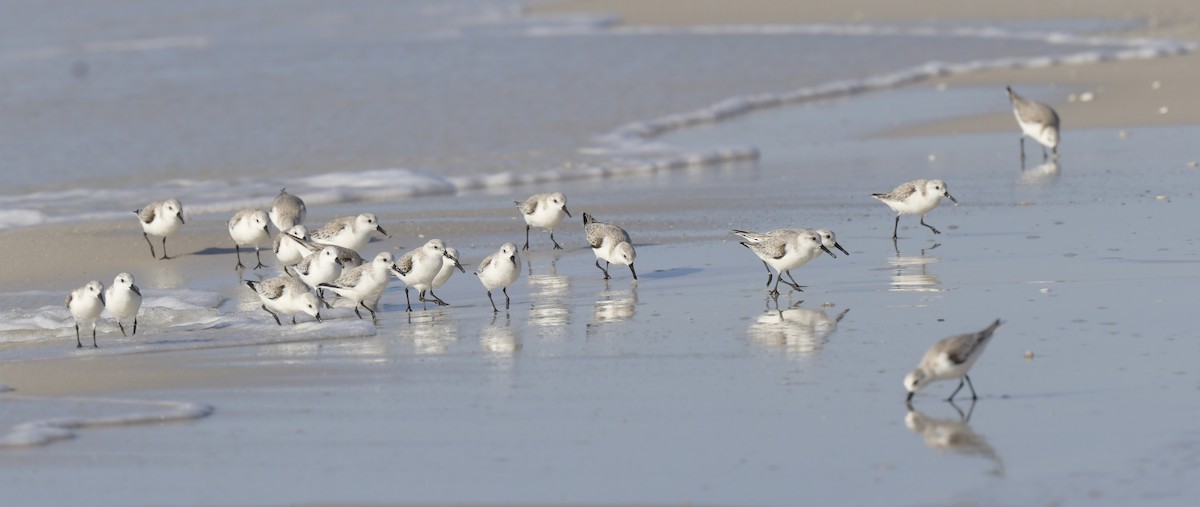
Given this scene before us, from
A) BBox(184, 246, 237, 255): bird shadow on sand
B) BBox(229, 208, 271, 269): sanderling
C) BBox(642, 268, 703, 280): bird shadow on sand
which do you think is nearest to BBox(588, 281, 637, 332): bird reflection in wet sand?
BBox(642, 268, 703, 280): bird shadow on sand

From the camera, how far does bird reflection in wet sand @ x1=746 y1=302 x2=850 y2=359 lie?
8.75 m

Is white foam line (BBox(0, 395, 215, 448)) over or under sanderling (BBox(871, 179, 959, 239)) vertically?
under

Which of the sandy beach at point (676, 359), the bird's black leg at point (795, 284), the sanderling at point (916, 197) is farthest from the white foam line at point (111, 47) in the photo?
the bird's black leg at point (795, 284)

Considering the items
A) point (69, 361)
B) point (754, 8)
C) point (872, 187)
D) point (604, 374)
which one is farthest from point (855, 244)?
point (754, 8)

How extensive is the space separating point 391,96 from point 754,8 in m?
17.2

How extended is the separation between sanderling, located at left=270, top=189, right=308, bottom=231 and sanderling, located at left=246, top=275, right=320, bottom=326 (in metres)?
3.05

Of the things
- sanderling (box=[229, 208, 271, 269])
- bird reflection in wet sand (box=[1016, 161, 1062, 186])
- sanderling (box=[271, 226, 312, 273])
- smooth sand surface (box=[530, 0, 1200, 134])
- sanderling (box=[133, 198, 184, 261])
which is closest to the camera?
sanderling (box=[271, 226, 312, 273])

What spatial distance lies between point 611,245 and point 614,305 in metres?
1.06

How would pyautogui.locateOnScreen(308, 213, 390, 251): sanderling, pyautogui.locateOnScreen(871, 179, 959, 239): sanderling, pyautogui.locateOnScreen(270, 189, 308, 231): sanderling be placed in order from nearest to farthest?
pyautogui.locateOnScreen(871, 179, 959, 239): sanderling → pyautogui.locateOnScreen(308, 213, 390, 251): sanderling → pyautogui.locateOnScreen(270, 189, 308, 231): sanderling

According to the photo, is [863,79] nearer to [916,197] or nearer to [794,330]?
[916,197]

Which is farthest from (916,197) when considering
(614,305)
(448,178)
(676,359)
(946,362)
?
(448,178)

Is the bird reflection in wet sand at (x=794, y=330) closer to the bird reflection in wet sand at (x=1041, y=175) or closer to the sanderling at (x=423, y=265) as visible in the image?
the sanderling at (x=423, y=265)

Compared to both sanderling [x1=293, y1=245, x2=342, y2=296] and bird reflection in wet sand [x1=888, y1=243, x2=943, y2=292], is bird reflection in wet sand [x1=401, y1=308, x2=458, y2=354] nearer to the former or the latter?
sanderling [x1=293, y1=245, x2=342, y2=296]

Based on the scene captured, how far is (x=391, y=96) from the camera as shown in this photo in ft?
78.8
